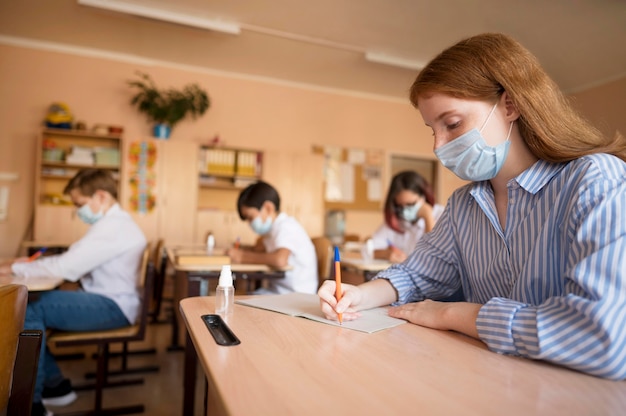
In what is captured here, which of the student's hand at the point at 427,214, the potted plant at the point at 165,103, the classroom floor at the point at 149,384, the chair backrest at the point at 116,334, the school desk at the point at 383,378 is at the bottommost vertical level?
the classroom floor at the point at 149,384

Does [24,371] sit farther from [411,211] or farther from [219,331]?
[411,211]

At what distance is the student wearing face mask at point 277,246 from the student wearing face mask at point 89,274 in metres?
0.63

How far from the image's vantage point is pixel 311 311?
1051 mm

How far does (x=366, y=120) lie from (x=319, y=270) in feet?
13.6

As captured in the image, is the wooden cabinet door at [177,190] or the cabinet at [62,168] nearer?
the cabinet at [62,168]

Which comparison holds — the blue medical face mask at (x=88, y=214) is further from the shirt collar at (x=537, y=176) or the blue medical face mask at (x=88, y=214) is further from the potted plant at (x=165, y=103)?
the potted plant at (x=165, y=103)

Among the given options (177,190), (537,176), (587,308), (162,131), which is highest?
(162,131)

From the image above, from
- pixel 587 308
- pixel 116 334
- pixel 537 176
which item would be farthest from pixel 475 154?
pixel 116 334

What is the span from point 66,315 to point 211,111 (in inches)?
163

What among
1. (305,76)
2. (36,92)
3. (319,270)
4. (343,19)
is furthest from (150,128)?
(319,270)

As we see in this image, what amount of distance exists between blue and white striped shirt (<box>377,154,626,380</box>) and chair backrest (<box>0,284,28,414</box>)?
89 centimetres

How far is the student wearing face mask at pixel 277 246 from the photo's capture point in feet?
8.53

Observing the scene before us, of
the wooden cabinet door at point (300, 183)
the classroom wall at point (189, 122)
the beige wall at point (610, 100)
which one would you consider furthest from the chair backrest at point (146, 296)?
the beige wall at point (610, 100)

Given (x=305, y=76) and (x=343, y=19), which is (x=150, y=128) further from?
(x=343, y=19)
